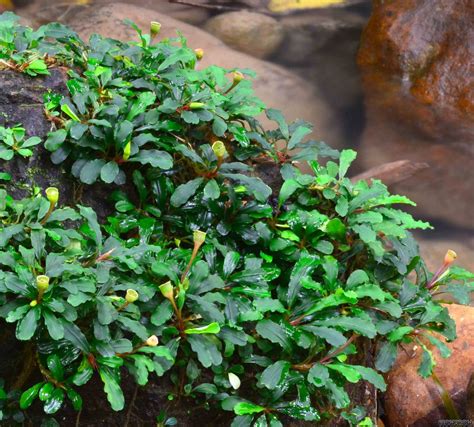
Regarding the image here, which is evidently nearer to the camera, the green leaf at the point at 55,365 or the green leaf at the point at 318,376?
the green leaf at the point at 55,365

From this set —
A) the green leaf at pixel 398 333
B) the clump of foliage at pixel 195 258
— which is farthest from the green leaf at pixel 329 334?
the green leaf at pixel 398 333

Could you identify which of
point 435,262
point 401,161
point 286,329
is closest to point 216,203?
point 286,329

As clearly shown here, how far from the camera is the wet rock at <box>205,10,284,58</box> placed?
753 centimetres

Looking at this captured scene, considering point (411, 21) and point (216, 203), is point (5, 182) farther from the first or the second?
point (411, 21)

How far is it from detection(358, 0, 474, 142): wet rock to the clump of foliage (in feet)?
11.2

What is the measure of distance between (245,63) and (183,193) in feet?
14.6

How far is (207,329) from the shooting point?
2334 mm

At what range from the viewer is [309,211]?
3.08 metres

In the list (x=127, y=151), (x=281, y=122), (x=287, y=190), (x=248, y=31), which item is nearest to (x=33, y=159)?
(x=127, y=151)

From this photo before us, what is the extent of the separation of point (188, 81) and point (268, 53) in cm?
447

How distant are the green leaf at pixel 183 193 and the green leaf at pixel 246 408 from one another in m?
0.93

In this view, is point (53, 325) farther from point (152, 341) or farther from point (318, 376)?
point (318, 376)

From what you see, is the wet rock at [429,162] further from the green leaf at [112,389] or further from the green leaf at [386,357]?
the green leaf at [112,389]

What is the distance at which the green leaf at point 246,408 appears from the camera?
240 centimetres
